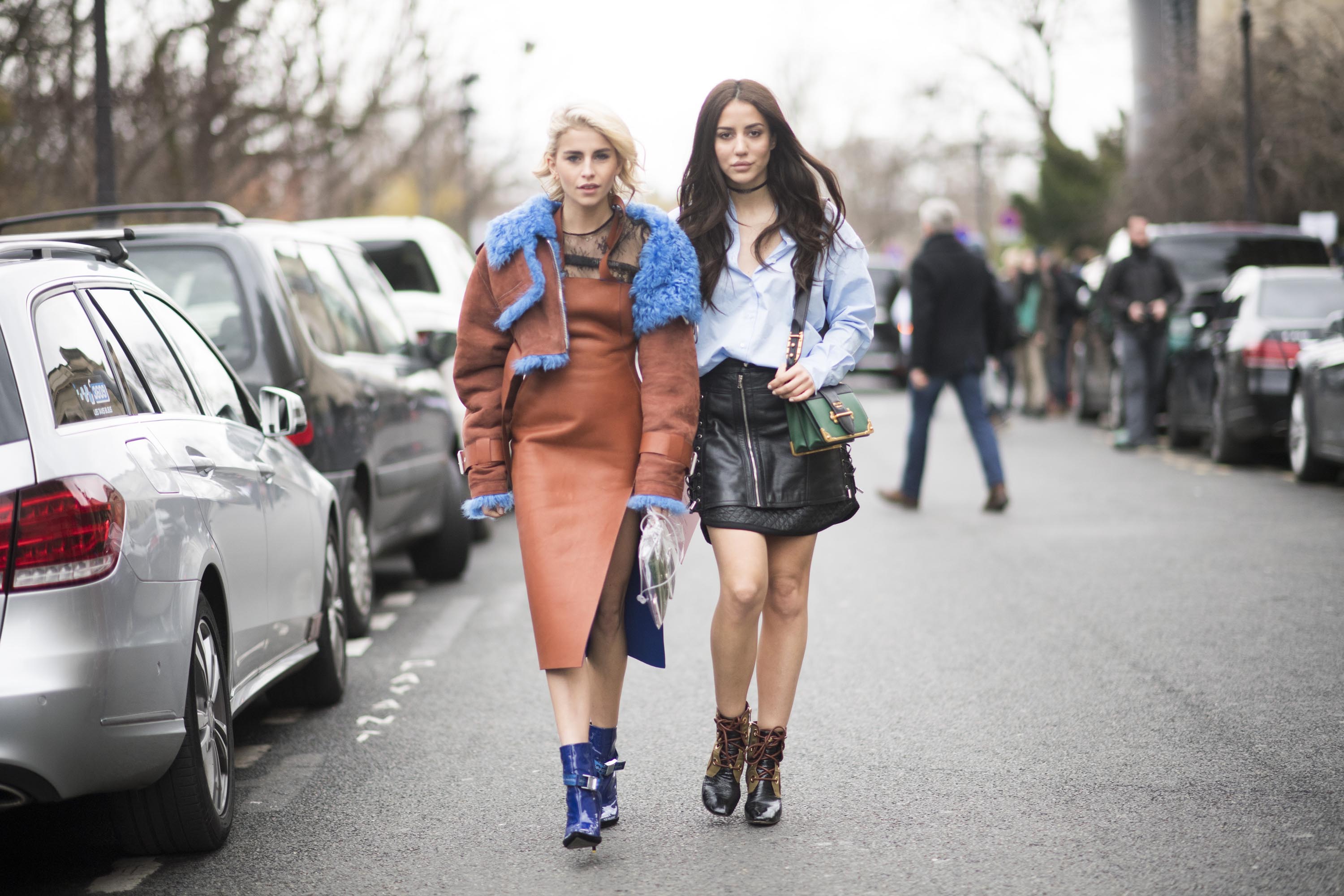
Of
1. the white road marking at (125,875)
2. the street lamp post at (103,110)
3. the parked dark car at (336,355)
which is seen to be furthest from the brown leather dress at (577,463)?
the street lamp post at (103,110)

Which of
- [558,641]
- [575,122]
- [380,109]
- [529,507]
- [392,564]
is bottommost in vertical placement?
[392,564]

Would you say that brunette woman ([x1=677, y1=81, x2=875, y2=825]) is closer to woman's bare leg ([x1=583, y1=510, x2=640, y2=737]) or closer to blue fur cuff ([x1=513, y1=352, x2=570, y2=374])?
woman's bare leg ([x1=583, y1=510, x2=640, y2=737])

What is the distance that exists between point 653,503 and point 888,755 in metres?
1.53

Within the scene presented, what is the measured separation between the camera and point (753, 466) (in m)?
4.53

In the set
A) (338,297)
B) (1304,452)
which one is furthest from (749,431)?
(1304,452)

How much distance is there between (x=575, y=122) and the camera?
4.39 m

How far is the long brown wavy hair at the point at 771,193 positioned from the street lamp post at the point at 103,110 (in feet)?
30.5

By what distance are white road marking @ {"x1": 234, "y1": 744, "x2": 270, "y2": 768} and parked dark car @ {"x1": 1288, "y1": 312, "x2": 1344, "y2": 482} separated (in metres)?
8.45

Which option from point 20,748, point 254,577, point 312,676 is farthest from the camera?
point 312,676

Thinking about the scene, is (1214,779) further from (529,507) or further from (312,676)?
(312,676)

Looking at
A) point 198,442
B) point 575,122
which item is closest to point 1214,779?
point 575,122

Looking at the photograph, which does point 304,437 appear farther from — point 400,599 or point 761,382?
point 761,382

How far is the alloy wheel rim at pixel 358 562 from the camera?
760cm

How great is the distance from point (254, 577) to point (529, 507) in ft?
3.87
